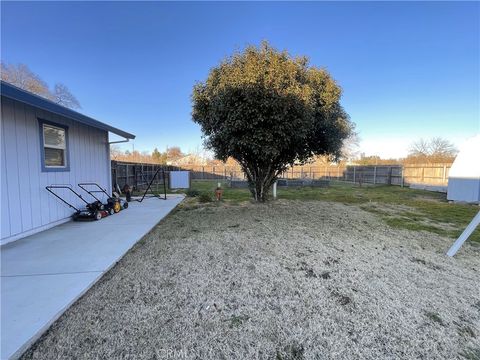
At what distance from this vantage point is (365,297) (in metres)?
2.38

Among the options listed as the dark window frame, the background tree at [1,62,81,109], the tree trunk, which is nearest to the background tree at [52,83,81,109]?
the background tree at [1,62,81,109]

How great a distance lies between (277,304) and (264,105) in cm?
429

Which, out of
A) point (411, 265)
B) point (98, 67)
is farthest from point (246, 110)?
point (98, 67)

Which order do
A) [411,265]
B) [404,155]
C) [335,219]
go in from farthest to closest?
1. [404,155]
2. [335,219]
3. [411,265]

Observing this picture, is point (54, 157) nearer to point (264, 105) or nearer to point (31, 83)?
point (264, 105)

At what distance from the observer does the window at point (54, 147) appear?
15.3ft

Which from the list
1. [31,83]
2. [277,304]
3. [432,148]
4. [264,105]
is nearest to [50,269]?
[277,304]

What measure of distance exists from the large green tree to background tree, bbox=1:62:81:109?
1723 centimetres

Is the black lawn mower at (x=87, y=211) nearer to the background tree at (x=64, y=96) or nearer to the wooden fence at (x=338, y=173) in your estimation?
the wooden fence at (x=338, y=173)

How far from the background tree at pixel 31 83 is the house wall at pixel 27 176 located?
16.1 m

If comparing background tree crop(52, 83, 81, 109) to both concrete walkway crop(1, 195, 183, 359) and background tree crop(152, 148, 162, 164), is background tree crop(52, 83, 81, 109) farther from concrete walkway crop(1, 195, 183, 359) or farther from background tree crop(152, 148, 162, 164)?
concrete walkway crop(1, 195, 183, 359)

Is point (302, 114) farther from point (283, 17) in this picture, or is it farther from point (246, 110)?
point (283, 17)

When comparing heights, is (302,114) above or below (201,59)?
below

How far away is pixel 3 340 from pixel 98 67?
11901mm
